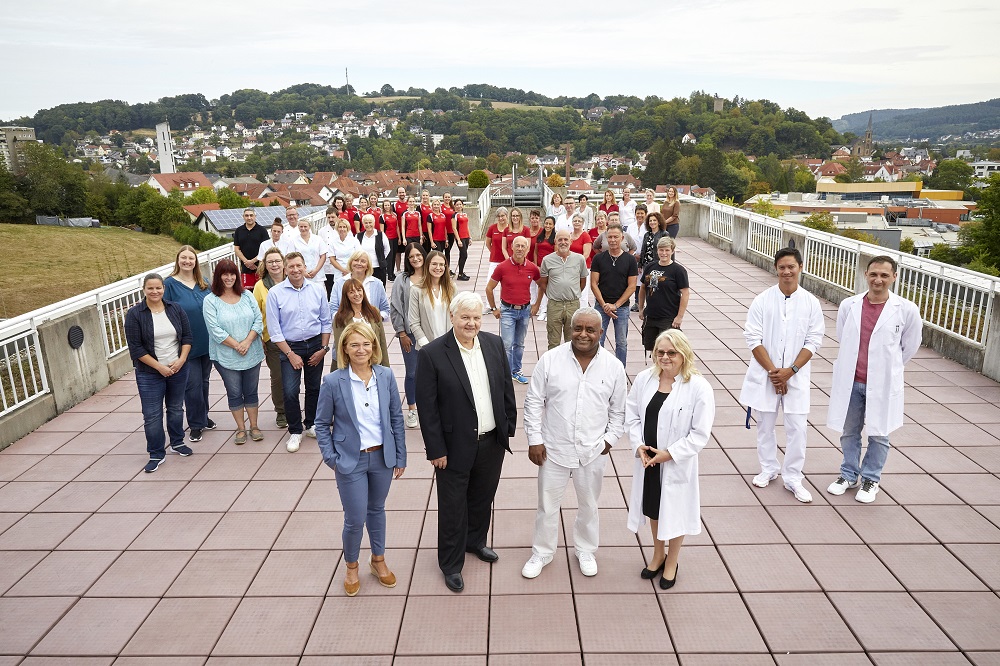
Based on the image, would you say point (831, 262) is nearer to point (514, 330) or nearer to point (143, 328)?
point (514, 330)

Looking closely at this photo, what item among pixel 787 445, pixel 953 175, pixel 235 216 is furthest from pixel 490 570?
pixel 953 175

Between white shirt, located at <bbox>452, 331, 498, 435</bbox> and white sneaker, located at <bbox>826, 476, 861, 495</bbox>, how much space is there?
8.79 ft

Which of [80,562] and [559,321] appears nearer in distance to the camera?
[80,562]

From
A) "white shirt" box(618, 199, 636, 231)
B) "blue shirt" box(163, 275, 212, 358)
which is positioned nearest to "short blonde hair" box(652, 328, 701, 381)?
"blue shirt" box(163, 275, 212, 358)

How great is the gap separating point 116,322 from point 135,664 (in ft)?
17.3

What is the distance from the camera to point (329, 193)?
110188 mm

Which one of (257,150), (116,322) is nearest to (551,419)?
(116,322)

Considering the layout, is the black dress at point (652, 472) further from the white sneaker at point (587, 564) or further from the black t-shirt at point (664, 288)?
the black t-shirt at point (664, 288)

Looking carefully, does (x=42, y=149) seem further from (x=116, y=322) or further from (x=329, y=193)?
(x=116, y=322)

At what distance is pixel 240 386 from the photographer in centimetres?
571

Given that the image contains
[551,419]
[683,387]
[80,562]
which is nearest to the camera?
[683,387]

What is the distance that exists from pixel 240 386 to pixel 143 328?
0.92 metres

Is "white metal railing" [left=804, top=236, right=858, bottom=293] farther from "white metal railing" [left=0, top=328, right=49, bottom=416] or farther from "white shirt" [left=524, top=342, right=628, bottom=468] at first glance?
"white metal railing" [left=0, top=328, right=49, bottom=416]

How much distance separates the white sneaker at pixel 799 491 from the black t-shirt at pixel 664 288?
210 centimetres
